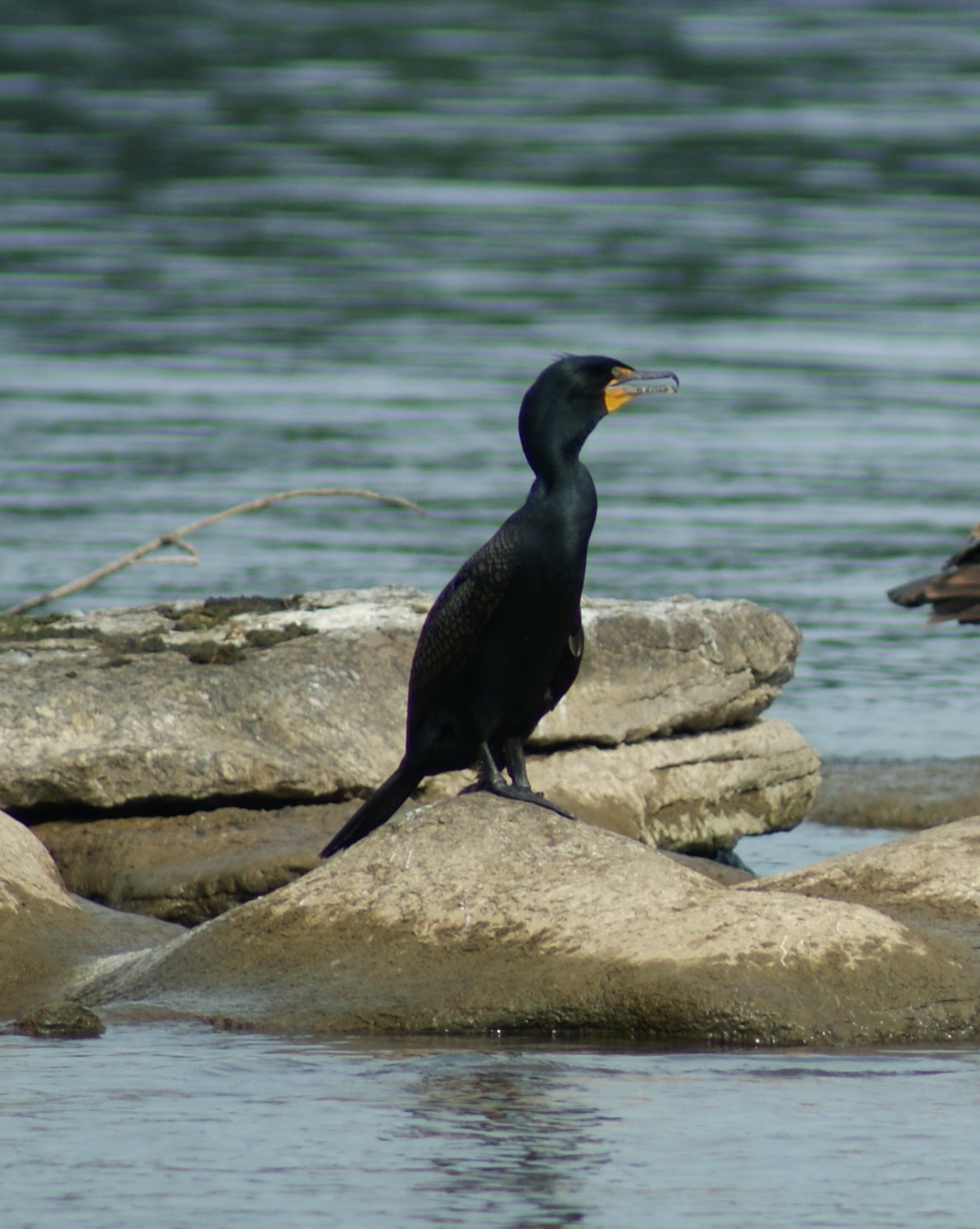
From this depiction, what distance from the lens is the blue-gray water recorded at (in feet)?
15.6

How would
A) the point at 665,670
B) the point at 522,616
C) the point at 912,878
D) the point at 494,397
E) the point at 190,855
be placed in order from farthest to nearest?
1. the point at 494,397
2. the point at 665,670
3. the point at 190,855
4. the point at 912,878
5. the point at 522,616

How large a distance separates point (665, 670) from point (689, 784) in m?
0.40

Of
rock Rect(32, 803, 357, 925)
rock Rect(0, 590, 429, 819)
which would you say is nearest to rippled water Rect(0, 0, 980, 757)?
rock Rect(0, 590, 429, 819)

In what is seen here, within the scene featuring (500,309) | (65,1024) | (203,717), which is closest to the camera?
(65,1024)

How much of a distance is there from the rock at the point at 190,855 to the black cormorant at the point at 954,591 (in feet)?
10.4

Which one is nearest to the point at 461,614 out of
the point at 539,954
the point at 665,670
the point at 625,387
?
the point at 625,387

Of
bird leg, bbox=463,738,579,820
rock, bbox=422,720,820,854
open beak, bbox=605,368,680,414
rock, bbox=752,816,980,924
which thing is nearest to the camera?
open beak, bbox=605,368,680,414

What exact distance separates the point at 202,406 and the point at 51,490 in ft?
8.53

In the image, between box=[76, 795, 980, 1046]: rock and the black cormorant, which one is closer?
box=[76, 795, 980, 1046]: rock

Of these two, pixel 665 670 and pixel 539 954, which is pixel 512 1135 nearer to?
pixel 539 954

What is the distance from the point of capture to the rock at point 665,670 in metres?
8.23

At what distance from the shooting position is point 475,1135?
4820mm

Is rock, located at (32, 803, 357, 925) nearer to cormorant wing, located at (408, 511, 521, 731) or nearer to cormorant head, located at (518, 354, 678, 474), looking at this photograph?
cormorant wing, located at (408, 511, 521, 731)

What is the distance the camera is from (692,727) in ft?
28.0
